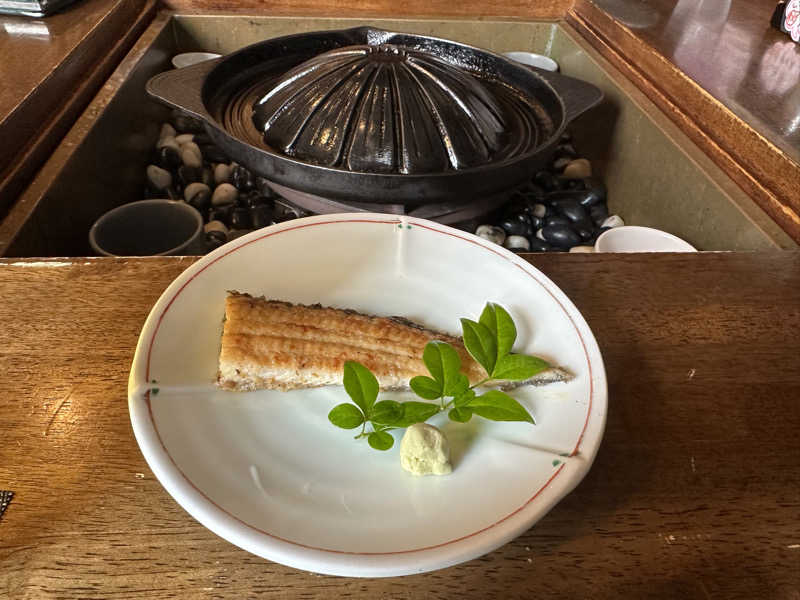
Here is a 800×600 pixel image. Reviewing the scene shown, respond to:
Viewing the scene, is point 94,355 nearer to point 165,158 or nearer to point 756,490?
point 756,490

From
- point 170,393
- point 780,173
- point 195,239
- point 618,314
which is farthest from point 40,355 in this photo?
point 780,173

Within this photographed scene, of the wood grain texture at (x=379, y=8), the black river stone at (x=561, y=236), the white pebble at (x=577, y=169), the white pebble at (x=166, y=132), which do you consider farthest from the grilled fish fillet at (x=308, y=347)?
the wood grain texture at (x=379, y=8)

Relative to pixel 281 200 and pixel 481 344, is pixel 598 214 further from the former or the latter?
pixel 481 344

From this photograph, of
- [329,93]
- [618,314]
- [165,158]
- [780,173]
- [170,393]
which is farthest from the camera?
[165,158]

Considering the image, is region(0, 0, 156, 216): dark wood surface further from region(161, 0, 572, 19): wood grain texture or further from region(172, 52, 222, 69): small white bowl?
region(161, 0, 572, 19): wood grain texture

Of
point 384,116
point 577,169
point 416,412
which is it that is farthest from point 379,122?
point 416,412

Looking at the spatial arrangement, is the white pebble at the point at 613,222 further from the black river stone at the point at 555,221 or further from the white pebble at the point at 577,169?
the white pebble at the point at 577,169
